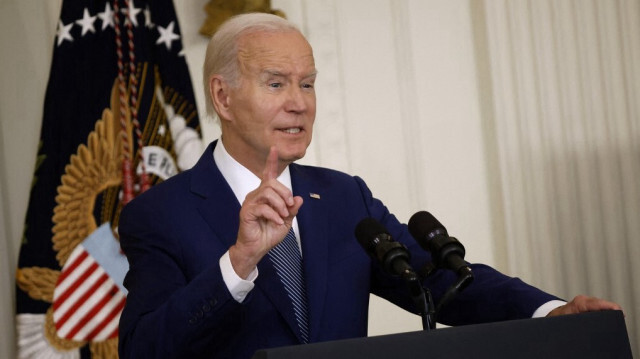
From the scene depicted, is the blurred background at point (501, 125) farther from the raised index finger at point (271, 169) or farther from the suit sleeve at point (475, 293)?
the raised index finger at point (271, 169)

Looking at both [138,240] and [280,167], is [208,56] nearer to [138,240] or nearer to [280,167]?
[280,167]

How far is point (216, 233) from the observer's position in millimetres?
2449

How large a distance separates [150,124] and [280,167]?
180 centimetres

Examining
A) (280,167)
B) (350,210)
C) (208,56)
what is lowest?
(350,210)

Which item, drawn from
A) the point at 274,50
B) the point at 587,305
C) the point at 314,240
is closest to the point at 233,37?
the point at 274,50

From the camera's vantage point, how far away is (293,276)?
2.48 m

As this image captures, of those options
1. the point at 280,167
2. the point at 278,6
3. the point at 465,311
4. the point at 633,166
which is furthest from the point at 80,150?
the point at 633,166

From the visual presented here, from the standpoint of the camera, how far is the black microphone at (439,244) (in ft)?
6.42

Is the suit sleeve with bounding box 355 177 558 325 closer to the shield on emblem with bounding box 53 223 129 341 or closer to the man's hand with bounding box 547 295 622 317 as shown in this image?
the man's hand with bounding box 547 295 622 317

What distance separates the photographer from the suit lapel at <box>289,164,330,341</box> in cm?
246

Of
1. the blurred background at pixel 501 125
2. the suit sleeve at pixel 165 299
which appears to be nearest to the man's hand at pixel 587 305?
the suit sleeve at pixel 165 299

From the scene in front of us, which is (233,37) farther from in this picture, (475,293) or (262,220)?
(475,293)

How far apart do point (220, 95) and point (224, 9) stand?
84.0 inches

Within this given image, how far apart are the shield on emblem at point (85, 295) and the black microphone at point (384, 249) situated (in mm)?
2396
